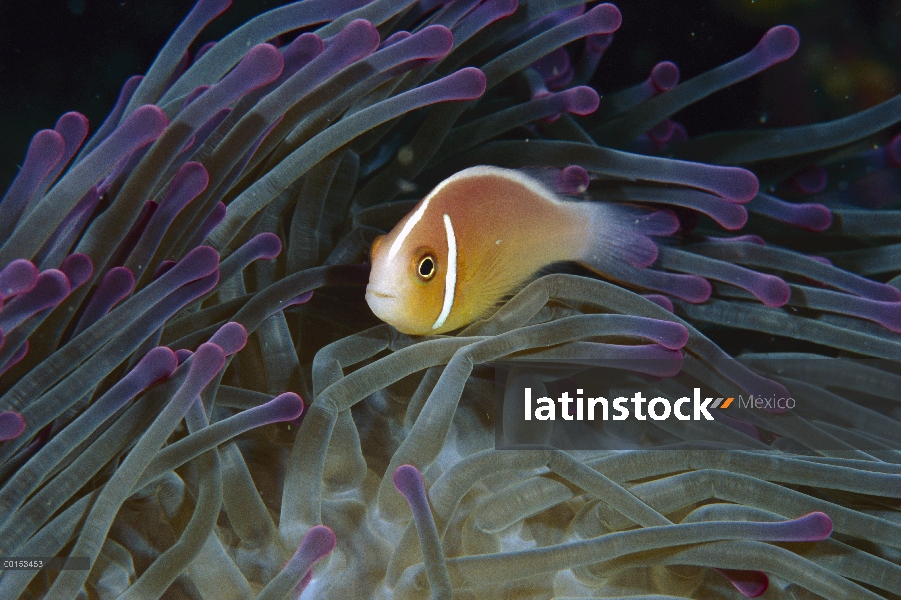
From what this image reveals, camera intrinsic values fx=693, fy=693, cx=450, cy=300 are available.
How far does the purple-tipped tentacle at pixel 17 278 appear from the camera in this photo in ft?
3.07

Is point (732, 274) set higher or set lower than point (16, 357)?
lower

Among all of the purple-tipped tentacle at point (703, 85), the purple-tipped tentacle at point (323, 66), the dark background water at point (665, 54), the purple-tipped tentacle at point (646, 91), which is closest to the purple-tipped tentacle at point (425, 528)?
the purple-tipped tentacle at point (323, 66)

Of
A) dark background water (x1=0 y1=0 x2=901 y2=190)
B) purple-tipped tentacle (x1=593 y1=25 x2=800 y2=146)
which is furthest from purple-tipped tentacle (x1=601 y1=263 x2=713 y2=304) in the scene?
dark background water (x1=0 y1=0 x2=901 y2=190)

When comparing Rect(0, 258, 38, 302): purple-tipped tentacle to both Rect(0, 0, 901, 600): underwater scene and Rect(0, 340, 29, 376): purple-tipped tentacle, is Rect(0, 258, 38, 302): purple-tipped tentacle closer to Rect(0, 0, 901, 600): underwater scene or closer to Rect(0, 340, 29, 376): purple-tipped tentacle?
Rect(0, 0, 901, 600): underwater scene

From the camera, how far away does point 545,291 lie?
1.28 m

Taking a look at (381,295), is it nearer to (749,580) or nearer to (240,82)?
(240,82)

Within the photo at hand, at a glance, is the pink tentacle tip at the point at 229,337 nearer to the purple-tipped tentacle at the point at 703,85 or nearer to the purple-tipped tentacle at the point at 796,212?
the purple-tipped tentacle at the point at 703,85

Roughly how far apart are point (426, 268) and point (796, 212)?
1.07 m

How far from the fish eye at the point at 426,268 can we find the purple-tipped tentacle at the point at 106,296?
457 mm

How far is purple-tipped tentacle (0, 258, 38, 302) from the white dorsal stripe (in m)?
0.62

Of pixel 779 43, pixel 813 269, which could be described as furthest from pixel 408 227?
pixel 779 43

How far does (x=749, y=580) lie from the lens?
1106mm

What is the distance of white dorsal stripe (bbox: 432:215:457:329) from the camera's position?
1215mm

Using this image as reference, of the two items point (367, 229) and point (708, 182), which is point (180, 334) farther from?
point (708, 182)
